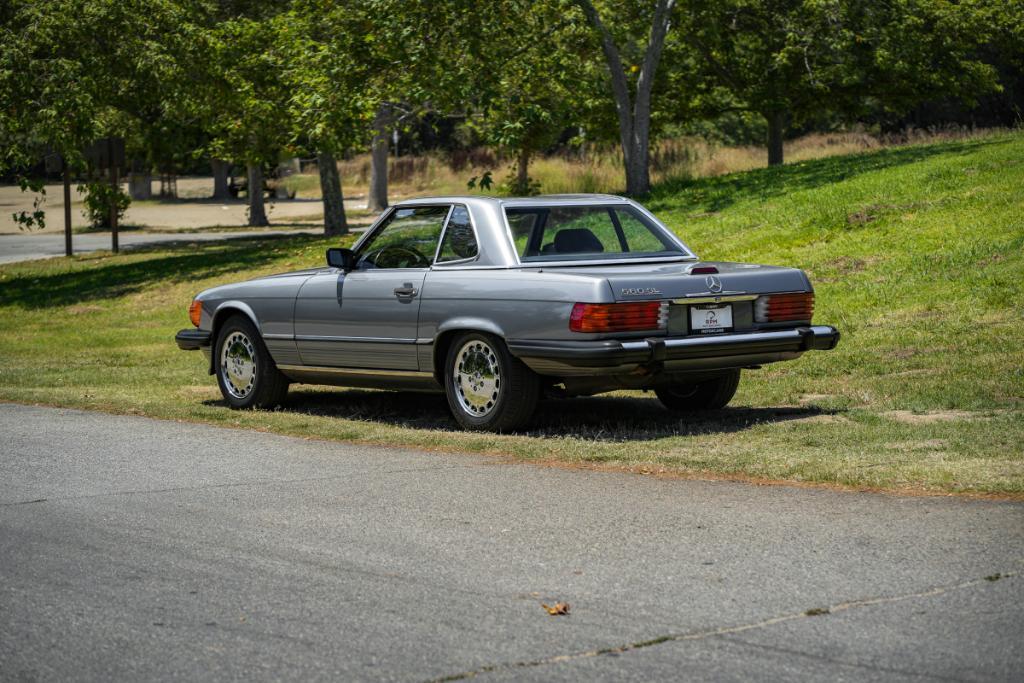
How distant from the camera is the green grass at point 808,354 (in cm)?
840

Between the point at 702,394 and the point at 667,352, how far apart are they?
170 cm

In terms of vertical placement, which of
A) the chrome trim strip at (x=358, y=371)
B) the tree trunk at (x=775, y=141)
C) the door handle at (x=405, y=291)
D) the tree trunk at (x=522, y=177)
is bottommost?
the chrome trim strip at (x=358, y=371)

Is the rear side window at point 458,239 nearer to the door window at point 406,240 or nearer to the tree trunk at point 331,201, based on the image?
the door window at point 406,240

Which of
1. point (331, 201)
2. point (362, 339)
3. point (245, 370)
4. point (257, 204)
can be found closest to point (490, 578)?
point (362, 339)

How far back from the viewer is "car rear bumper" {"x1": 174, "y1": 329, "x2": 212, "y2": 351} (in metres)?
11.6

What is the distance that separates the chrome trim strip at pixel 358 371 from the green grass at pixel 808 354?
364 millimetres

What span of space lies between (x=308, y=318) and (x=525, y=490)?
3.78 meters

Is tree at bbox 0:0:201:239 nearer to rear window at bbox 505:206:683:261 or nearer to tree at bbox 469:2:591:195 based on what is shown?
tree at bbox 469:2:591:195

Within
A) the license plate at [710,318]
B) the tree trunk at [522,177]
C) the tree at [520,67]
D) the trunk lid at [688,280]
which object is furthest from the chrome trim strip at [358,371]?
the tree trunk at [522,177]

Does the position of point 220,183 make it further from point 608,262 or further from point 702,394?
point 608,262

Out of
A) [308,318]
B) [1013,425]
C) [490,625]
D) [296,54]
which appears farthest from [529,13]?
[490,625]

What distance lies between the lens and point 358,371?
1045cm

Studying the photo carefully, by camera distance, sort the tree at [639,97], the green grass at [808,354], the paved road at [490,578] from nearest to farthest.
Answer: the paved road at [490,578] → the green grass at [808,354] → the tree at [639,97]

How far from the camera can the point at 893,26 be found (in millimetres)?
28719
